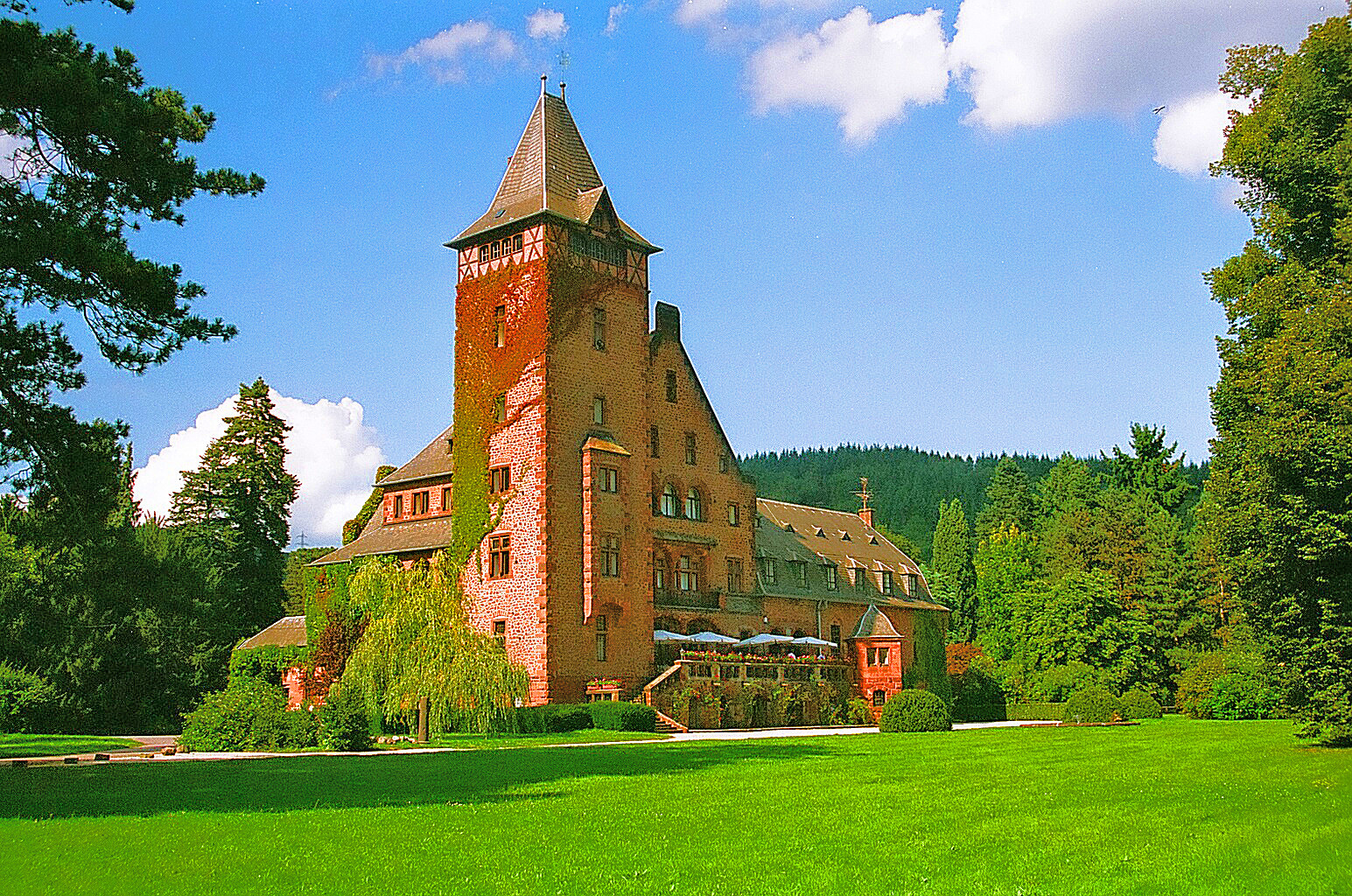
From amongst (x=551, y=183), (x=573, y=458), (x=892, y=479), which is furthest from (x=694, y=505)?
(x=892, y=479)

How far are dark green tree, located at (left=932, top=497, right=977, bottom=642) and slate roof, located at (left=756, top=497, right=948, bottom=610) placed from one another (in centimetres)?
2829

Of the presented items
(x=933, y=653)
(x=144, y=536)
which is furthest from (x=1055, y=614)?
(x=144, y=536)

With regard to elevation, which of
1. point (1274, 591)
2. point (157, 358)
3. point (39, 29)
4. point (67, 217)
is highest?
point (39, 29)

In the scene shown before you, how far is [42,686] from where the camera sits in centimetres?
4750

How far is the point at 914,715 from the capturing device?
3894 cm

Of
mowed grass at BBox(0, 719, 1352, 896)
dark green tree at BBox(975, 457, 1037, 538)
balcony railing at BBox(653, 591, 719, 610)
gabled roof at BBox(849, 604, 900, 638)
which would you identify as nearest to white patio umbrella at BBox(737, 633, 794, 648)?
balcony railing at BBox(653, 591, 719, 610)

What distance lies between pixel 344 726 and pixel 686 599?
2325 cm

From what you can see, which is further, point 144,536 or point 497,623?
point 144,536

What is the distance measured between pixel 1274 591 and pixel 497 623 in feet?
90.9

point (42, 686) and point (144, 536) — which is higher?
point (144, 536)

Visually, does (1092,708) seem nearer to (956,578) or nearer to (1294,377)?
(1294,377)

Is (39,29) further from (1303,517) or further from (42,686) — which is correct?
(42,686)

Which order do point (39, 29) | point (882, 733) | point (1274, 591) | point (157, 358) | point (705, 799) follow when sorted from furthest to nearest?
point (882, 733), point (1274, 591), point (157, 358), point (39, 29), point (705, 799)

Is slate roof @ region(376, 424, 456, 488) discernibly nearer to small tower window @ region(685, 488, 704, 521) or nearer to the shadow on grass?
small tower window @ region(685, 488, 704, 521)
